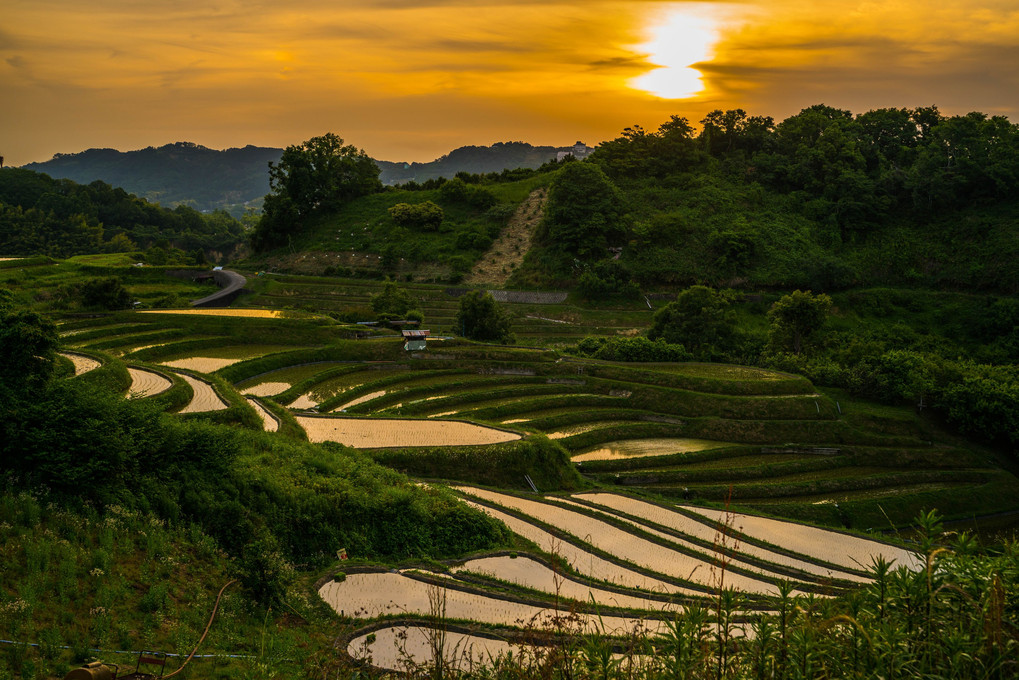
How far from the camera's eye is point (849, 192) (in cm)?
5903

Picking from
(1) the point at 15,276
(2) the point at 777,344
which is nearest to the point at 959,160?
(2) the point at 777,344

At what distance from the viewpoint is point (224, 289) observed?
49.7m

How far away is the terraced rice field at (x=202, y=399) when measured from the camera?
18984 millimetres

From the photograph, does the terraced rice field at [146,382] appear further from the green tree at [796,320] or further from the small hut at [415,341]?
the green tree at [796,320]

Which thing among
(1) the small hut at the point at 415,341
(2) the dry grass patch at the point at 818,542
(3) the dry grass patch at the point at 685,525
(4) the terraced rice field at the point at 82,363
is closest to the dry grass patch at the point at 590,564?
(3) the dry grass patch at the point at 685,525

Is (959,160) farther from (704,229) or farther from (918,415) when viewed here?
(918,415)

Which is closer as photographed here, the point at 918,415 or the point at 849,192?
the point at 918,415

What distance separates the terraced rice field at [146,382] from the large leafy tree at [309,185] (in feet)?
149

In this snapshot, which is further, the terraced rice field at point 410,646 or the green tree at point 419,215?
the green tree at point 419,215

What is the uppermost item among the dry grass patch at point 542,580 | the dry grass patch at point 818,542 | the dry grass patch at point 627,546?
the dry grass patch at point 542,580

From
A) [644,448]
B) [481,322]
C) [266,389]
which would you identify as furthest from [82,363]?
[644,448]

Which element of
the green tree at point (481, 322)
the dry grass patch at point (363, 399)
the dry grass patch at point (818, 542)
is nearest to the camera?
the dry grass patch at point (818, 542)

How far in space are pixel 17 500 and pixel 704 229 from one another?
5444 cm

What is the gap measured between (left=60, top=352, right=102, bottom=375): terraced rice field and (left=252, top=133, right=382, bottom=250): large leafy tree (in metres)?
44.3
